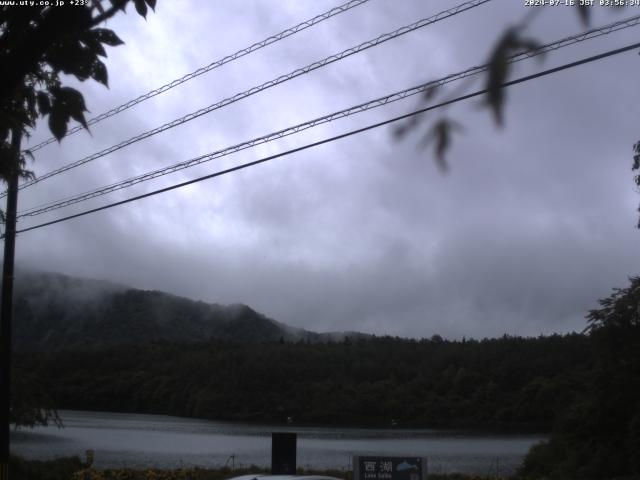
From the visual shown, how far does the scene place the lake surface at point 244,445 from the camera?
102ft

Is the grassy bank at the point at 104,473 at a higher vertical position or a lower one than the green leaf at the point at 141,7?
lower

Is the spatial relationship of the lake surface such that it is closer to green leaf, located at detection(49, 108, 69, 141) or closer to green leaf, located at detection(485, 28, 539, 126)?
green leaf, located at detection(49, 108, 69, 141)

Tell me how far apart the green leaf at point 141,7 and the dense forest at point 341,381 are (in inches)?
1328

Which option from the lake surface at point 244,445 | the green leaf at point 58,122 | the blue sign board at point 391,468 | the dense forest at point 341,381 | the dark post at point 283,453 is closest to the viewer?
the green leaf at point 58,122

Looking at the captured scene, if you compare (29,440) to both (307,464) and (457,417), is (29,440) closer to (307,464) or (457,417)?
(307,464)

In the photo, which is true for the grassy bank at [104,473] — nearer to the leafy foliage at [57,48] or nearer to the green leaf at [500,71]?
the leafy foliage at [57,48]

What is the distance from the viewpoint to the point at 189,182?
46.3 ft

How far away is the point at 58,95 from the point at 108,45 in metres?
0.50

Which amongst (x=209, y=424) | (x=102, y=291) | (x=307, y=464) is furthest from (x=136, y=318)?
(x=307, y=464)

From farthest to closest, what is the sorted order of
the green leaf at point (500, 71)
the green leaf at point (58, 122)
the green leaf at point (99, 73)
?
the green leaf at point (99, 73), the green leaf at point (58, 122), the green leaf at point (500, 71)

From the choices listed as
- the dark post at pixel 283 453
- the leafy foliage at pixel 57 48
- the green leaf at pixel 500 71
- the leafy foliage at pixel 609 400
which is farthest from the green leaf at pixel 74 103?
the leafy foliage at pixel 609 400

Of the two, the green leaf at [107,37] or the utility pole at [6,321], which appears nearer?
the green leaf at [107,37]

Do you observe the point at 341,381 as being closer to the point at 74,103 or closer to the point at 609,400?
the point at 609,400

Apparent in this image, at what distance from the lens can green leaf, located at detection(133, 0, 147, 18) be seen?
17.7 ft
